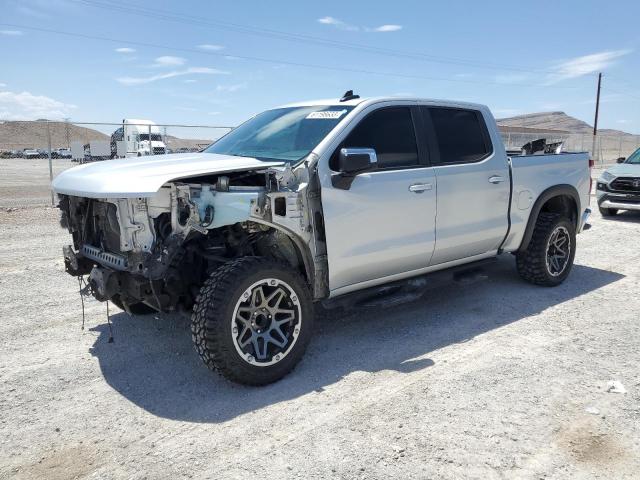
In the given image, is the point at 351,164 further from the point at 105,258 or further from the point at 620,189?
the point at 620,189

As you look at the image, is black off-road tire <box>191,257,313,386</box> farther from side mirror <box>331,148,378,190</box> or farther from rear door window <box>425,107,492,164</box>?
rear door window <box>425,107,492,164</box>

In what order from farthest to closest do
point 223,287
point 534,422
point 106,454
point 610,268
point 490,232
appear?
1. point 610,268
2. point 490,232
3. point 223,287
4. point 534,422
5. point 106,454

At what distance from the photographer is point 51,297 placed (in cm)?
575

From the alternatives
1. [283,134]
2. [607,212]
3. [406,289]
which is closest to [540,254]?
[406,289]

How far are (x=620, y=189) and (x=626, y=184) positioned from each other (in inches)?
5.9

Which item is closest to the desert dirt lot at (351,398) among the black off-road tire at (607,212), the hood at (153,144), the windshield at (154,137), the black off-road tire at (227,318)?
the black off-road tire at (227,318)

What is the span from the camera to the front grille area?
11.1 metres

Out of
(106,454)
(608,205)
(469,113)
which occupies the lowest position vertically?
(106,454)

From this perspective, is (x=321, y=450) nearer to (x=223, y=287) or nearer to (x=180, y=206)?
(x=223, y=287)

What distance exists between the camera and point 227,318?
354 centimetres

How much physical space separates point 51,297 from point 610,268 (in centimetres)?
686

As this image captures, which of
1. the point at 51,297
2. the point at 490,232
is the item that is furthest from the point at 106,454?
the point at 490,232

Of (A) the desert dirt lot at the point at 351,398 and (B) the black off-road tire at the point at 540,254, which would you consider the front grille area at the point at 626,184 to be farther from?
(A) the desert dirt lot at the point at 351,398

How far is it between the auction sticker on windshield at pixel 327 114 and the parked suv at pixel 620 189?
896 cm
